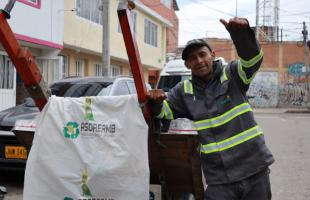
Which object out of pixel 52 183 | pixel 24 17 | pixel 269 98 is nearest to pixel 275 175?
pixel 52 183

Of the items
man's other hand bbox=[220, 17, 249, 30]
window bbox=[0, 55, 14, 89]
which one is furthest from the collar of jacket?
window bbox=[0, 55, 14, 89]

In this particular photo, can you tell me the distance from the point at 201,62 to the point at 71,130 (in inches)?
40.1

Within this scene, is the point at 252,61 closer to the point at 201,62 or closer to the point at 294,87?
the point at 201,62

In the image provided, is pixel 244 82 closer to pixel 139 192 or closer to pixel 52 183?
pixel 139 192

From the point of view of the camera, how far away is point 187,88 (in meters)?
3.24

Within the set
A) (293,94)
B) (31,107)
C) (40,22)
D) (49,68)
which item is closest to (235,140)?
(31,107)

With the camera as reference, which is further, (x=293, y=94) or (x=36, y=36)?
(x=293, y=94)

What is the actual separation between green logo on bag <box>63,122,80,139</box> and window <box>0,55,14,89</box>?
1100cm

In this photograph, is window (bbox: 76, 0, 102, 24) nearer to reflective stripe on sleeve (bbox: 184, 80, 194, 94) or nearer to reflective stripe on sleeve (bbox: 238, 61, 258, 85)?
reflective stripe on sleeve (bbox: 184, 80, 194, 94)

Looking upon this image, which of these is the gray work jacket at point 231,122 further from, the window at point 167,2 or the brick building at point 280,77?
the brick building at point 280,77

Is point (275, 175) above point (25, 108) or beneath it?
beneath

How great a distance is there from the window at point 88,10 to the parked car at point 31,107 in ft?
35.9

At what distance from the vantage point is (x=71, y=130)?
3102mm

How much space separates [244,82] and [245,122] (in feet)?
0.90
